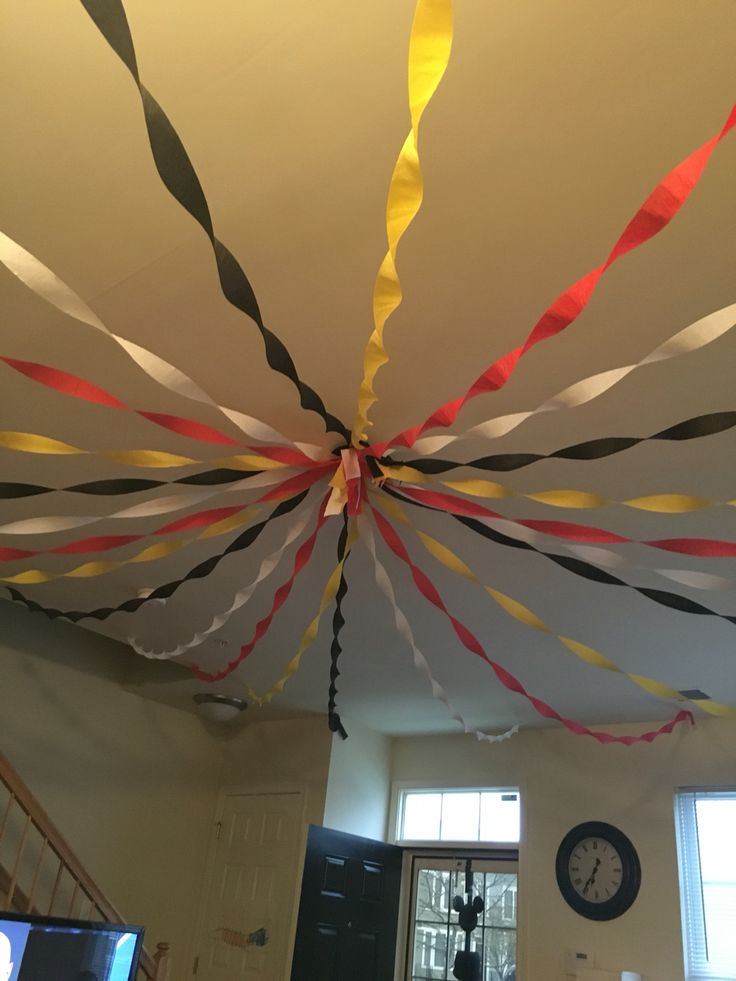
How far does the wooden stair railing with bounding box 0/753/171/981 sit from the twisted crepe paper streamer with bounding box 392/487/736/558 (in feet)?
9.57

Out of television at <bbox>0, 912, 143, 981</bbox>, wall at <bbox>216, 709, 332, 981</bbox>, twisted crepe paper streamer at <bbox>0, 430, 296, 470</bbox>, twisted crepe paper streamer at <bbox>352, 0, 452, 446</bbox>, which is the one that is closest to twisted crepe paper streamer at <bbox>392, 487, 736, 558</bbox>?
twisted crepe paper streamer at <bbox>0, 430, 296, 470</bbox>

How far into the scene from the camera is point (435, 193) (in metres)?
1.60

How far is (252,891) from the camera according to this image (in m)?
5.34

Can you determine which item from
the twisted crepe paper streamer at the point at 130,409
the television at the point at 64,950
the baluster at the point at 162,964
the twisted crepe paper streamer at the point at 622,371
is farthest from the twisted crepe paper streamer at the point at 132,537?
the baluster at the point at 162,964

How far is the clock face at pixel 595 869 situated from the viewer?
4.73 metres

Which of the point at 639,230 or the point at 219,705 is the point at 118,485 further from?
the point at 219,705

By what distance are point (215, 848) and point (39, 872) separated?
1.69m

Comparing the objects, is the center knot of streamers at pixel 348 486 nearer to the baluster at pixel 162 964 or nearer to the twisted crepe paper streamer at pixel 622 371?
the twisted crepe paper streamer at pixel 622 371

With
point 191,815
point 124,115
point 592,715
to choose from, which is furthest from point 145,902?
point 124,115

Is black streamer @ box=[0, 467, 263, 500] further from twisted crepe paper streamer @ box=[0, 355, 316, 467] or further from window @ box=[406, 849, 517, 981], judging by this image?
window @ box=[406, 849, 517, 981]

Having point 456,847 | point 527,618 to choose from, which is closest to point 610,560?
point 527,618

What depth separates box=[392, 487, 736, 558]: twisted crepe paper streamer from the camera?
5.88ft

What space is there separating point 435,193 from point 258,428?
64 centimetres

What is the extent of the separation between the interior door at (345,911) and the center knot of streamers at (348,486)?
3843 millimetres
